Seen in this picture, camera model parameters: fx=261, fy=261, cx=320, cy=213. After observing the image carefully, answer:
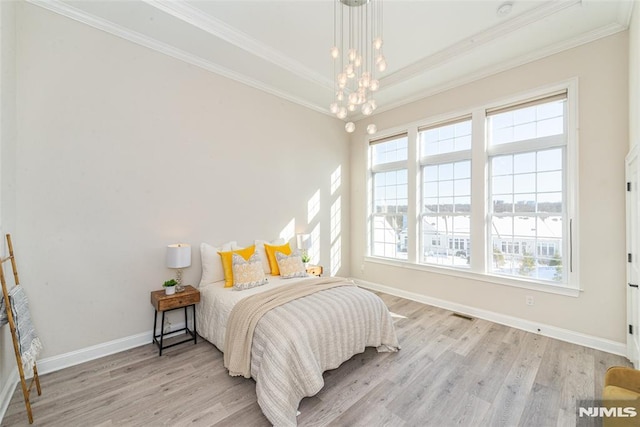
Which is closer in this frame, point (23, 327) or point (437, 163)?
point (23, 327)

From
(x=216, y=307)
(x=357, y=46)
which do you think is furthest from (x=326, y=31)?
(x=216, y=307)

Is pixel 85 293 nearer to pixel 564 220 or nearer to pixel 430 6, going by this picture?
pixel 430 6

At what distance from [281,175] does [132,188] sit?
2.04m

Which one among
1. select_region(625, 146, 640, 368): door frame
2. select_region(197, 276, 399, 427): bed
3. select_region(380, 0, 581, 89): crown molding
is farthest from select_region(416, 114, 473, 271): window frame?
select_region(197, 276, 399, 427): bed

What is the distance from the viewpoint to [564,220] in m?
3.06

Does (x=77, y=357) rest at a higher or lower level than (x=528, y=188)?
lower

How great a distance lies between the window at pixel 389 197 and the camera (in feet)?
15.3

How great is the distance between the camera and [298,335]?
2.05 metres

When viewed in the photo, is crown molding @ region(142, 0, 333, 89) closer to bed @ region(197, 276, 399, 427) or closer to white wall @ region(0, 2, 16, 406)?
white wall @ region(0, 2, 16, 406)

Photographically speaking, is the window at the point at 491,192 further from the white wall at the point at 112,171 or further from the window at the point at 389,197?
the white wall at the point at 112,171

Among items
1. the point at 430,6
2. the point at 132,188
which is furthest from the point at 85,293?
the point at 430,6

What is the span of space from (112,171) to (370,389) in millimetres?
3279

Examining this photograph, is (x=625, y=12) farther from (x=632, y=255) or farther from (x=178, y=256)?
(x=178, y=256)

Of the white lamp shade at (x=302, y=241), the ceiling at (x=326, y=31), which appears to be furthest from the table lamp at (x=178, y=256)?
the ceiling at (x=326, y=31)
